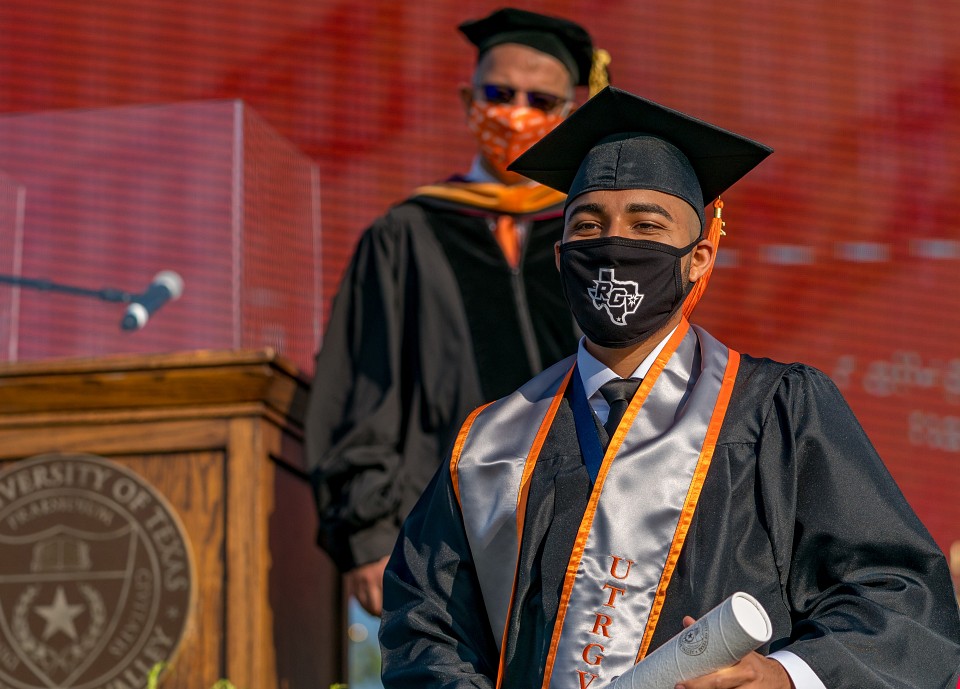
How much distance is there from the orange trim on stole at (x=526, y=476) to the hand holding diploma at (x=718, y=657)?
27 centimetres

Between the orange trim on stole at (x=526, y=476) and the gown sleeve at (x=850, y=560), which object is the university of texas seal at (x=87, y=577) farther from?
the gown sleeve at (x=850, y=560)

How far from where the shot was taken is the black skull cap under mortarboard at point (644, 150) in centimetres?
273

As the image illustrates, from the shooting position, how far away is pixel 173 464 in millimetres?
4078

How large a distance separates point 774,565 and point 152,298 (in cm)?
217

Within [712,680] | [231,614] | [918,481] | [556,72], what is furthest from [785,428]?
[918,481]

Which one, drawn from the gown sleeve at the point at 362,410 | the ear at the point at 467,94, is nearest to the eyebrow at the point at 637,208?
the gown sleeve at the point at 362,410

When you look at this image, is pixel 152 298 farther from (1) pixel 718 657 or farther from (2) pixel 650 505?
(1) pixel 718 657

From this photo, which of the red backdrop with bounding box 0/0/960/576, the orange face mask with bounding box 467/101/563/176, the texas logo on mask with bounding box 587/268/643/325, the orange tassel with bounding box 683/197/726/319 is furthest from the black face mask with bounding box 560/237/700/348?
the red backdrop with bounding box 0/0/960/576

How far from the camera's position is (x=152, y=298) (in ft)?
14.1

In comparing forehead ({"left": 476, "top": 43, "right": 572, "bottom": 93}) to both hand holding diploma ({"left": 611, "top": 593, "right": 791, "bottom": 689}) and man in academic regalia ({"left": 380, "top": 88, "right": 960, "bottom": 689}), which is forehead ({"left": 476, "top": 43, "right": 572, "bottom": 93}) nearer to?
man in academic regalia ({"left": 380, "top": 88, "right": 960, "bottom": 689})

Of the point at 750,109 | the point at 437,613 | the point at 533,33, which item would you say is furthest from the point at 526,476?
the point at 750,109

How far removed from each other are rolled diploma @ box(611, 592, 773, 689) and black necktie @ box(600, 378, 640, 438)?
49 centimetres

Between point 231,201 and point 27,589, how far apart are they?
105 cm

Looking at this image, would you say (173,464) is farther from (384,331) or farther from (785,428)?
(785,428)
